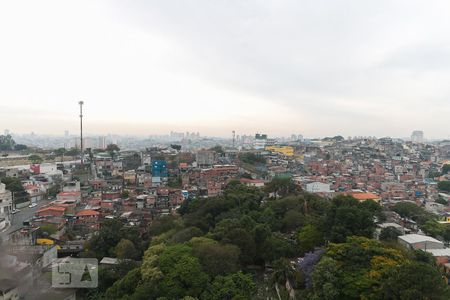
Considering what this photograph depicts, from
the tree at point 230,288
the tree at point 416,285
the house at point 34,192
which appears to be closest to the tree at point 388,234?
the tree at point 416,285

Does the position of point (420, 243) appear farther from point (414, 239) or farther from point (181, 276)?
point (181, 276)

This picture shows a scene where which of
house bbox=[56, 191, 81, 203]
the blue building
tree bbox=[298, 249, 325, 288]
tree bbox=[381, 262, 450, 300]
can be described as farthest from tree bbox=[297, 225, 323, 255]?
the blue building

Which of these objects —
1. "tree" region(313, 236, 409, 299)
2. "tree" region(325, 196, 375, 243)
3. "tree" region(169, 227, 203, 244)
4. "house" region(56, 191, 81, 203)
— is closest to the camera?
"tree" region(313, 236, 409, 299)

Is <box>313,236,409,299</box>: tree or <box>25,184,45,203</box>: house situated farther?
<box>25,184,45,203</box>: house

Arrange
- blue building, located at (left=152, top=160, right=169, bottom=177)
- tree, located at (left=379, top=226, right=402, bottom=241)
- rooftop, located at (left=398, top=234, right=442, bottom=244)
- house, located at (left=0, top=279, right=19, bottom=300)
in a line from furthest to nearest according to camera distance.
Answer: blue building, located at (left=152, top=160, right=169, bottom=177) → tree, located at (left=379, top=226, right=402, bottom=241) → rooftop, located at (left=398, top=234, right=442, bottom=244) → house, located at (left=0, top=279, right=19, bottom=300)

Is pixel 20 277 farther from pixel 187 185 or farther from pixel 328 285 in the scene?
pixel 187 185

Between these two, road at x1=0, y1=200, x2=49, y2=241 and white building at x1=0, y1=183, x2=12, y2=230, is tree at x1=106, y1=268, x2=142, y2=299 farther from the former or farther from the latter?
white building at x1=0, y1=183, x2=12, y2=230

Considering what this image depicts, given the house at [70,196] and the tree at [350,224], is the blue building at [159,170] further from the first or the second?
the tree at [350,224]

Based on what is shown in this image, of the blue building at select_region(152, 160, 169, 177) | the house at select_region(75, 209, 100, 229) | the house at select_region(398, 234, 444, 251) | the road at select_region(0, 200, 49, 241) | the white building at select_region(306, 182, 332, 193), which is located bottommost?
the road at select_region(0, 200, 49, 241)
